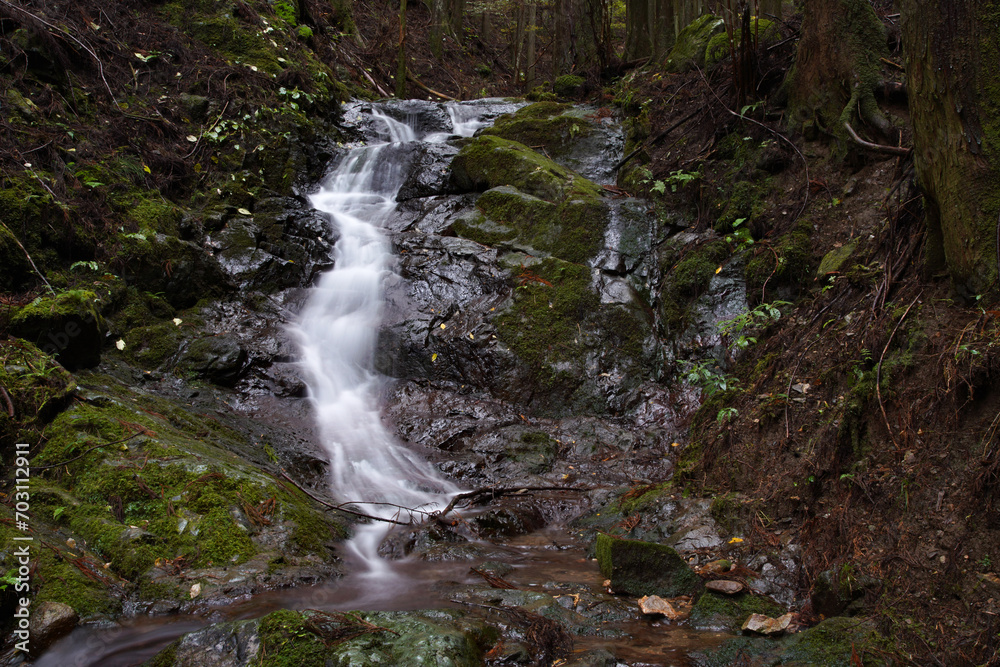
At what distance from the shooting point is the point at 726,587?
3.30 metres

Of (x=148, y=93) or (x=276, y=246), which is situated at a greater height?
(x=148, y=93)

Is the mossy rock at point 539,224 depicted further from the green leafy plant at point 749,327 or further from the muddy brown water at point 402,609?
the muddy brown water at point 402,609

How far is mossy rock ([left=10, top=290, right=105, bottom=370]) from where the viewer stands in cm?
465

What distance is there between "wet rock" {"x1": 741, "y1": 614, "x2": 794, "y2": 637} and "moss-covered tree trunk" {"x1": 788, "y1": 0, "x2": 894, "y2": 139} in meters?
5.09

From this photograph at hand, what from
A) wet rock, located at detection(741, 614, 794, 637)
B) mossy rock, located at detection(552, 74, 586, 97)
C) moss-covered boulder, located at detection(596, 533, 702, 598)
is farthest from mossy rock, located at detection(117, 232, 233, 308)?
mossy rock, located at detection(552, 74, 586, 97)

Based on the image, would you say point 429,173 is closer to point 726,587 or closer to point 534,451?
point 534,451

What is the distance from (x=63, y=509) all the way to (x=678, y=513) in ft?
13.7

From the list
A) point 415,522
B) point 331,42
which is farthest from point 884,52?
point 331,42

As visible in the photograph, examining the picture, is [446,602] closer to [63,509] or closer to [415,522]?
[415,522]

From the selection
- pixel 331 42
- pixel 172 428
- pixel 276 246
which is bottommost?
pixel 172 428

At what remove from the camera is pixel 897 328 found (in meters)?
3.55

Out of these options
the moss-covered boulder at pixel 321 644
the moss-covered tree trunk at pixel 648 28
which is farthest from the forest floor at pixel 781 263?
the moss-covered boulder at pixel 321 644

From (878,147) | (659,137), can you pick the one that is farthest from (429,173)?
(878,147)

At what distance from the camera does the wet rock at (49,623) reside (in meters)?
2.71
